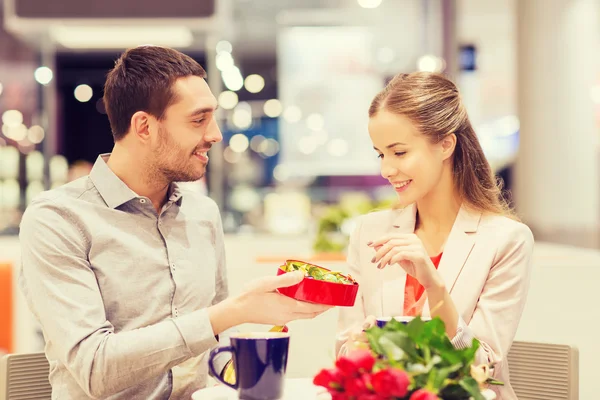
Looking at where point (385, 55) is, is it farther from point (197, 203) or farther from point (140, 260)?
point (140, 260)

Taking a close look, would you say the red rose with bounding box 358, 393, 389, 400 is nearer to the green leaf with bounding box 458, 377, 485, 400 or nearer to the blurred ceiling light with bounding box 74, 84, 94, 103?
the green leaf with bounding box 458, 377, 485, 400

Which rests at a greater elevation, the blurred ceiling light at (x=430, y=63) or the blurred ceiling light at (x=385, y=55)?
the blurred ceiling light at (x=385, y=55)

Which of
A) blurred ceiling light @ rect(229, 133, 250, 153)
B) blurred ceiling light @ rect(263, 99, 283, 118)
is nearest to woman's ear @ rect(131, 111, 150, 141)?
blurred ceiling light @ rect(229, 133, 250, 153)

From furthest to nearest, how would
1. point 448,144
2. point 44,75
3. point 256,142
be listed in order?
point 256,142
point 44,75
point 448,144

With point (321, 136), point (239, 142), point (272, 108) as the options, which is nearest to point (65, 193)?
point (321, 136)

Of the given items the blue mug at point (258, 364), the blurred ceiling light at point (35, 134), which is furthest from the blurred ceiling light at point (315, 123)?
the blue mug at point (258, 364)

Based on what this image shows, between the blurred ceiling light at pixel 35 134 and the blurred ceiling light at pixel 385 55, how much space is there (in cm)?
345

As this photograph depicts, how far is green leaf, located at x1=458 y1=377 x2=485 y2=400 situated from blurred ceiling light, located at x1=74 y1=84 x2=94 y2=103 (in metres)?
10.4

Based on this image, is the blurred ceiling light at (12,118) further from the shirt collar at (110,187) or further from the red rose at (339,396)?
the red rose at (339,396)

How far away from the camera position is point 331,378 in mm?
1100

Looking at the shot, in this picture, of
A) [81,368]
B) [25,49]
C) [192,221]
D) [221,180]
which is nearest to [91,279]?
[81,368]

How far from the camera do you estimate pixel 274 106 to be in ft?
26.1

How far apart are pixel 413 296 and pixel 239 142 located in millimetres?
5580

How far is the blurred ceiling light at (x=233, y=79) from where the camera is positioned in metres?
7.05
